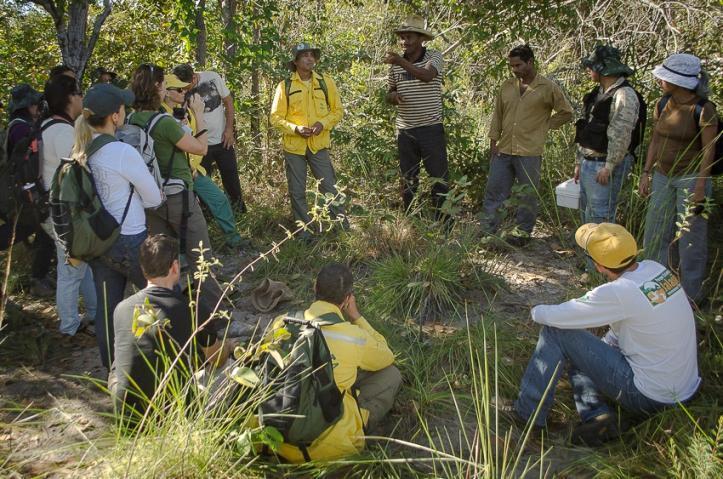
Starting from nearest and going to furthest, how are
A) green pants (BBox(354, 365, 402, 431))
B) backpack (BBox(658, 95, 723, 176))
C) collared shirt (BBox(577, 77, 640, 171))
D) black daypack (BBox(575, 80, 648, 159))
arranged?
green pants (BBox(354, 365, 402, 431))
backpack (BBox(658, 95, 723, 176))
collared shirt (BBox(577, 77, 640, 171))
black daypack (BBox(575, 80, 648, 159))

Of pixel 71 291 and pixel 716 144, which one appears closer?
pixel 716 144

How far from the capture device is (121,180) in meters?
3.60

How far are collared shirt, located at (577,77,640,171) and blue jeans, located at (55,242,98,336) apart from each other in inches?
144

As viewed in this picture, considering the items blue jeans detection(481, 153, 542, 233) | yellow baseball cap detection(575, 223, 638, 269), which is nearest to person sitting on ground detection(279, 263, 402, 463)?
yellow baseball cap detection(575, 223, 638, 269)

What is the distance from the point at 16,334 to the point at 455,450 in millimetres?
3068

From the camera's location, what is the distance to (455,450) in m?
3.26

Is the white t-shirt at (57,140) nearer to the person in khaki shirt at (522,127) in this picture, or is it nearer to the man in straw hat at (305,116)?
the man in straw hat at (305,116)

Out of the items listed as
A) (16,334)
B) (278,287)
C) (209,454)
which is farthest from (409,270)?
(16,334)

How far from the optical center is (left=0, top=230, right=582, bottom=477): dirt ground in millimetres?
2914

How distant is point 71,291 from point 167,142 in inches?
46.5

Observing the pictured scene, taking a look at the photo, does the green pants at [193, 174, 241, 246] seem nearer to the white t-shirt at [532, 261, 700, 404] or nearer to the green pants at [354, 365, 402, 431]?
the green pants at [354, 365, 402, 431]

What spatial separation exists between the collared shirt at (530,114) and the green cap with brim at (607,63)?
680 mm

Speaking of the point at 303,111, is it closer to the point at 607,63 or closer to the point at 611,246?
the point at 607,63

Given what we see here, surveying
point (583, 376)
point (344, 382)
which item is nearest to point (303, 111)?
point (344, 382)
